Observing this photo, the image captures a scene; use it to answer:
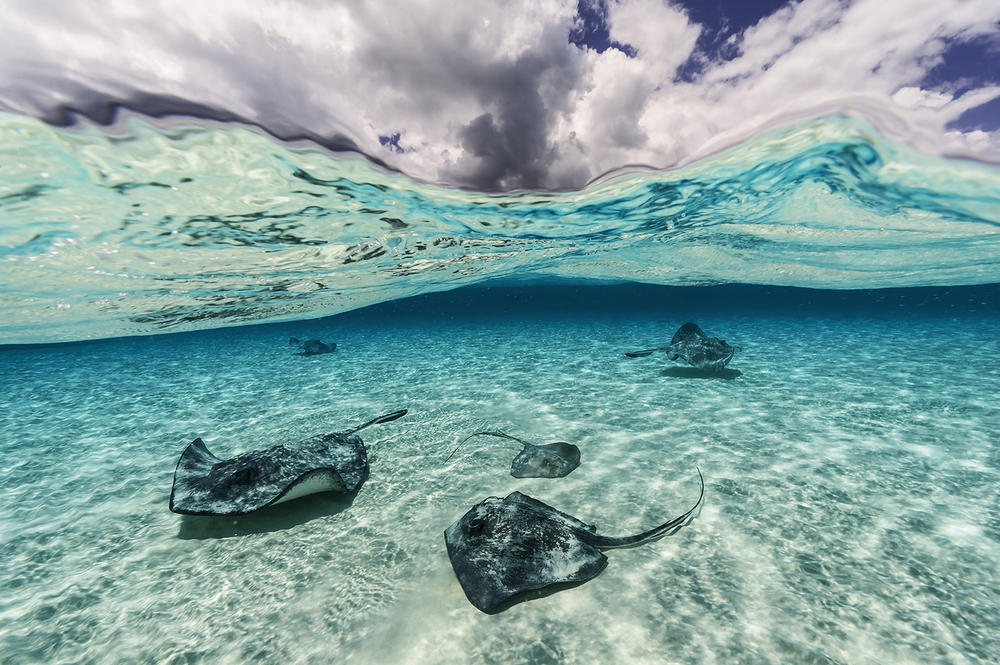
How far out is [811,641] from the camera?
304 cm

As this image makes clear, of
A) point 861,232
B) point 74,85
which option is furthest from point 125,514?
point 861,232

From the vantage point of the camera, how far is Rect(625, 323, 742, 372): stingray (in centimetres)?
1085

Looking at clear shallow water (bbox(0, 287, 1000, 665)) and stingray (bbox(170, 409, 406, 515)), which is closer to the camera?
clear shallow water (bbox(0, 287, 1000, 665))

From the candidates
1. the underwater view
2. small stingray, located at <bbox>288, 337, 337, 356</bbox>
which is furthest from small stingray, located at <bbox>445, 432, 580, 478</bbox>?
small stingray, located at <bbox>288, 337, 337, 356</bbox>

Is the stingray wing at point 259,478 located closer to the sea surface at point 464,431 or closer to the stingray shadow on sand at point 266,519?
the stingray shadow on sand at point 266,519

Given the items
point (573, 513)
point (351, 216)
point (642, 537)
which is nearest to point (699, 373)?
point (573, 513)

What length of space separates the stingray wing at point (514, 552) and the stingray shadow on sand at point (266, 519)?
87.1 inches

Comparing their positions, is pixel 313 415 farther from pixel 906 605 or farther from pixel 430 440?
pixel 906 605

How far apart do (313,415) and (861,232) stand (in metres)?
20.4

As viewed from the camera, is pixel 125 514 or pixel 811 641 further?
pixel 125 514

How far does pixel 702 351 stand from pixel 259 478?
10907 millimetres

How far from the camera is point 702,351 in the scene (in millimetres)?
11070

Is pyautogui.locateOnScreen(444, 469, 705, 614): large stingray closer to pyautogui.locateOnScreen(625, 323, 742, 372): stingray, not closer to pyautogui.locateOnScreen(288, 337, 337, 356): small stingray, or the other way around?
pyautogui.locateOnScreen(625, 323, 742, 372): stingray

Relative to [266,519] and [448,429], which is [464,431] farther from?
[266,519]
